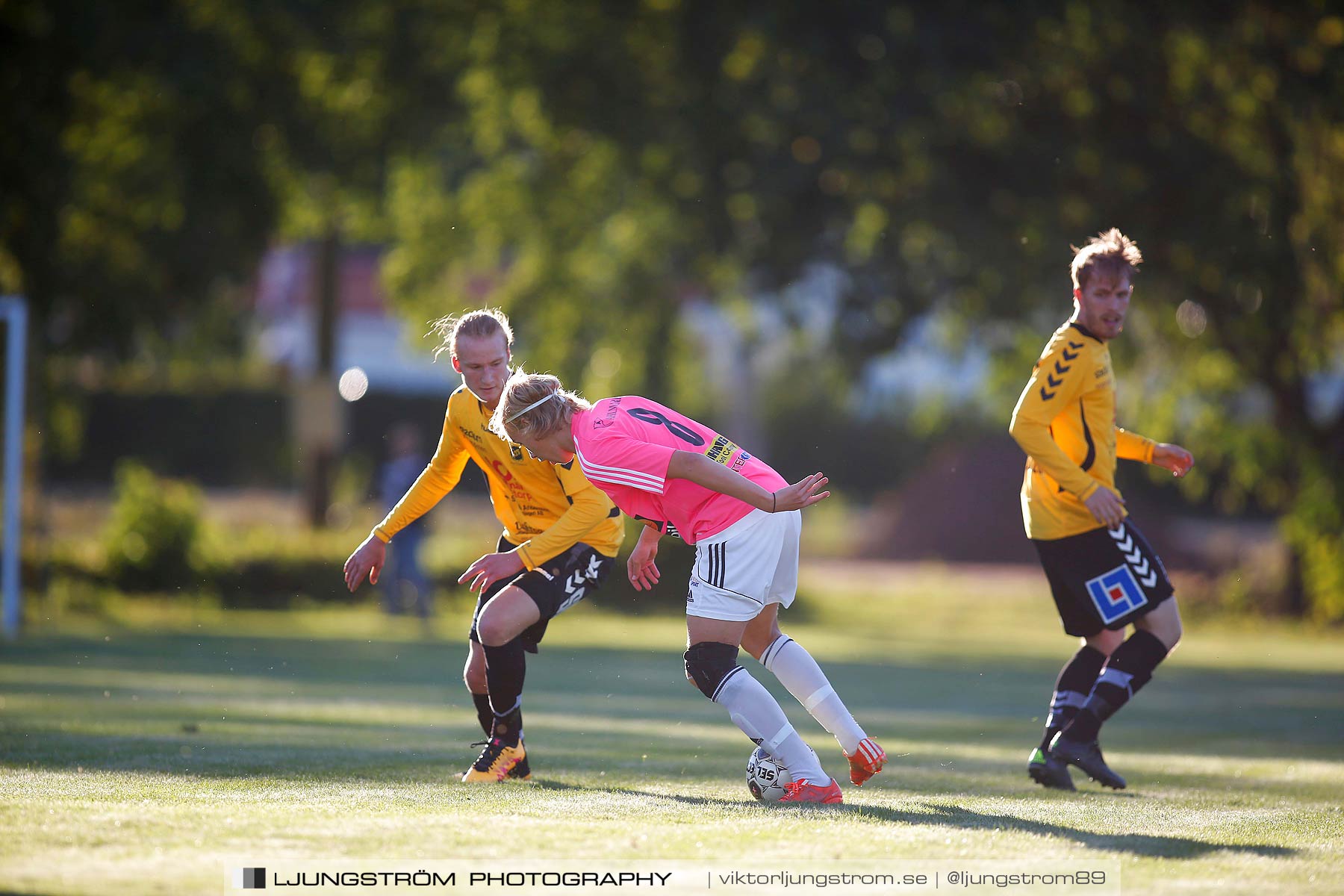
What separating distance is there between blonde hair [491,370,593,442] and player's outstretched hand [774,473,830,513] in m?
0.82

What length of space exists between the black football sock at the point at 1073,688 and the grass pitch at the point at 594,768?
0.28 meters

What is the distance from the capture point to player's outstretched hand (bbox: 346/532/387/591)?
6.28 m

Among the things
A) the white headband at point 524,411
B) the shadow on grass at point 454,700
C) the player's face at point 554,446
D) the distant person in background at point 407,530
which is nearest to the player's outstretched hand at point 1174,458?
the shadow on grass at point 454,700

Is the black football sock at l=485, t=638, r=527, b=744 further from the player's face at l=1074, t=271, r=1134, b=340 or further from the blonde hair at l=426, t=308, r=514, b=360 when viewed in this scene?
the player's face at l=1074, t=271, r=1134, b=340

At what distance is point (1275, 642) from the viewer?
18031 millimetres

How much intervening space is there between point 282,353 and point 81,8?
118 feet

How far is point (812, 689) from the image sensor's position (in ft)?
18.8

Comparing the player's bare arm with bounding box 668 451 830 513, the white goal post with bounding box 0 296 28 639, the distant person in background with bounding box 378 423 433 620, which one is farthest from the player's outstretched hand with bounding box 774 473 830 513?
the distant person in background with bounding box 378 423 433 620

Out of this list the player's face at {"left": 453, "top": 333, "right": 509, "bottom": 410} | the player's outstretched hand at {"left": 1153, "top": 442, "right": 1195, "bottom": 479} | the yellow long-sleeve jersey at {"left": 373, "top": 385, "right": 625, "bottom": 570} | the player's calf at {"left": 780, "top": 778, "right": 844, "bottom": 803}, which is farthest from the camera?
the player's outstretched hand at {"left": 1153, "top": 442, "right": 1195, "bottom": 479}

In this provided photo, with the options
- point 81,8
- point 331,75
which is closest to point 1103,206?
point 331,75

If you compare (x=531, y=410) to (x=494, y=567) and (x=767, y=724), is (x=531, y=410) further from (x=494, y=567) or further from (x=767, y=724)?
(x=767, y=724)

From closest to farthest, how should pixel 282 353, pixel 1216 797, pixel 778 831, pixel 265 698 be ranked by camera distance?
1. pixel 778 831
2. pixel 1216 797
3. pixel 265 698
4. pixel 282 353

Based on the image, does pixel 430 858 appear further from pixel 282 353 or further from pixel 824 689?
pixel 282 353

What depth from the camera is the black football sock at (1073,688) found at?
6.39 meters
